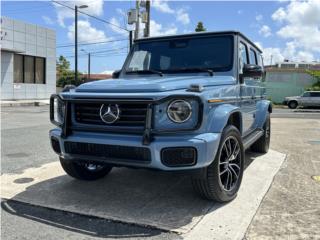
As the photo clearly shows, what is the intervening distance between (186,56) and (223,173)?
178cm

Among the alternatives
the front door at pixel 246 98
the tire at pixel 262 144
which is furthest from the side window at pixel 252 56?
the tire at pixel 262 144

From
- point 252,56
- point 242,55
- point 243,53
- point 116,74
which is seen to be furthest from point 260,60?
point 116,74

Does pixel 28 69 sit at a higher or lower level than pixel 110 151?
higher

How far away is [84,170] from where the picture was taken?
5238 millimetres

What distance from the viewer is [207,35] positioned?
17.4 ft

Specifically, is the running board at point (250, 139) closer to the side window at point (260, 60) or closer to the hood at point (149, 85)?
the hood at point (149, 85)

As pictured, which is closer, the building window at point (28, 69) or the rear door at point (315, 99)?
the building window at point (28, 69)

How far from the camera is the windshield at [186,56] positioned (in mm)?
5152

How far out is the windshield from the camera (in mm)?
5152

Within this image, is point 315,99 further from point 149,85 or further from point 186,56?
point 149,85

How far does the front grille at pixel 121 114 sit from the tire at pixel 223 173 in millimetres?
845

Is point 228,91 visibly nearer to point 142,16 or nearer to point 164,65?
point 164,65

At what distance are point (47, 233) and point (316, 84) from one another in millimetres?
40342

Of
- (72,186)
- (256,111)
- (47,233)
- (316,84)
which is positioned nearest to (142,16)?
(256,111)
